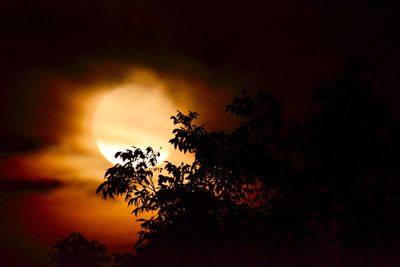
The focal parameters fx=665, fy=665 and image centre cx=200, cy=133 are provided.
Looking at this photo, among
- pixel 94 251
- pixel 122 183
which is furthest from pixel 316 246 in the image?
pixel 94 251

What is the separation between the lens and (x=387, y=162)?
58.0 feet

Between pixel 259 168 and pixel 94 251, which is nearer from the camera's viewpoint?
pixel 259 168

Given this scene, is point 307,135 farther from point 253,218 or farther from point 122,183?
point 122,183

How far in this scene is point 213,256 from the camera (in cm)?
1711

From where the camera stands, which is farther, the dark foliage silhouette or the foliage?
the foliage

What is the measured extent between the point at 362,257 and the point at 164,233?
16.8 ft

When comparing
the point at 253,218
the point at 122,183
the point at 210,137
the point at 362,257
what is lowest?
the point at 362,257

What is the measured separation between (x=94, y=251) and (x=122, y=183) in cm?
1278

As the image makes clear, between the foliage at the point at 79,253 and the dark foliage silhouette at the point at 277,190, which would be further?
the foliage at the point at 79,253

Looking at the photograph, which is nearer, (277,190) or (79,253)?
(277,190)

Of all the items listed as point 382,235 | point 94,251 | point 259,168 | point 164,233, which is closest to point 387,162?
point 382,235

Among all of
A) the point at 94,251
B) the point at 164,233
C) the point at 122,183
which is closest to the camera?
the point at 164,233

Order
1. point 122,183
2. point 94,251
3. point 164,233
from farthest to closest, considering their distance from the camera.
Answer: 1. point 94,251
2. point 122,183
3. point 164,233

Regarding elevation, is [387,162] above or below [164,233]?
above
